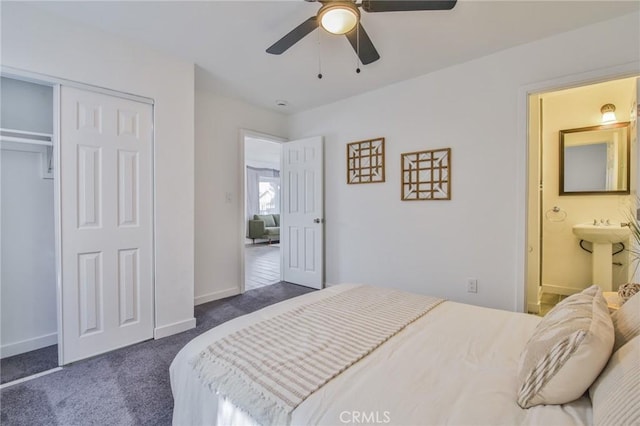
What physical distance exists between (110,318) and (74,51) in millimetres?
2007

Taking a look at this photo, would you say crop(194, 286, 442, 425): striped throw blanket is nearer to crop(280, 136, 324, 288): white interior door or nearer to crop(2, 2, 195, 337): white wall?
crop(2, 2, 195, 337): white wall

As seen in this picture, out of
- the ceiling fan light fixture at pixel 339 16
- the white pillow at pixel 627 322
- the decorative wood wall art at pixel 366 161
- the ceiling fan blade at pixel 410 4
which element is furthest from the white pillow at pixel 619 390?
the decorative wood wall art at pixel 366 161

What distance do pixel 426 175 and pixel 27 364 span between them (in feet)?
12.0

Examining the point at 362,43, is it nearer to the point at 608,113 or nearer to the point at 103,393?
the point at 103,393

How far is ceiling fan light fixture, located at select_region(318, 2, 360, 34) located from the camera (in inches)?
62.1

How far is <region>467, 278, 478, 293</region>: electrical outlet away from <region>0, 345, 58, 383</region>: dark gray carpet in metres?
3.39

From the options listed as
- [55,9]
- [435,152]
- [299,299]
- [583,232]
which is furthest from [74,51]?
[583,232]

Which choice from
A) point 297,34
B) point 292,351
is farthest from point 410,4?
point 292,351

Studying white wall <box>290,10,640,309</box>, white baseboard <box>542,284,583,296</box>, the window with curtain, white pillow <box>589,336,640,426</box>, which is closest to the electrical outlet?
white wall <box>290,10,640,309</box>

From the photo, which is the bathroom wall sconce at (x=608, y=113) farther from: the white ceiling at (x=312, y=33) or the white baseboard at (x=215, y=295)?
the white baseboard at (x=215, y=295)

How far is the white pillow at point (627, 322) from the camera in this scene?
0.92m

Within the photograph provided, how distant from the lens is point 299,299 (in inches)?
68.2

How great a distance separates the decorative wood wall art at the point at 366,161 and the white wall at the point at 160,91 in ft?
6.02

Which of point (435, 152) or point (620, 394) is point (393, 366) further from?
point (435, 152)
